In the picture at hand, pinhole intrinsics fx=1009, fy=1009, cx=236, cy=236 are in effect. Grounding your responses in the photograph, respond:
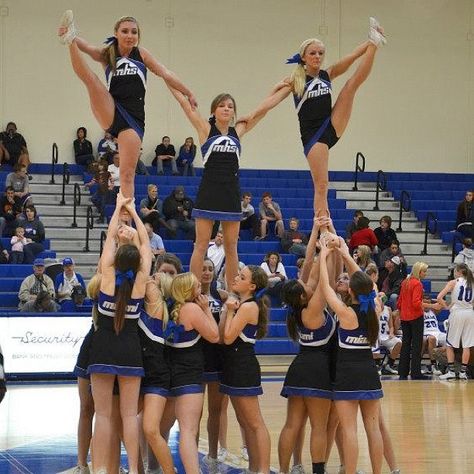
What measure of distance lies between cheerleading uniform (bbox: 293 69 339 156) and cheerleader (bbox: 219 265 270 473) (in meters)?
1.30

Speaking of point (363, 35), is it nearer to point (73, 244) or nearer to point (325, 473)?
point (73, 244)

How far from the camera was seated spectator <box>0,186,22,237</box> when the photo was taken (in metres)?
17.4

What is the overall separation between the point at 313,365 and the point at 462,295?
8.40 metres

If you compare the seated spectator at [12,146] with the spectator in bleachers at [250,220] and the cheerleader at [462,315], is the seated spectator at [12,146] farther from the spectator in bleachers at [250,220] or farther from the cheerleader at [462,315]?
the cheerleader at [462,315]

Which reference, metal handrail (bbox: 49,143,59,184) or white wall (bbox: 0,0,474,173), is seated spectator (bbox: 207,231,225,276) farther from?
white wall (bbox: 0,0,474,173)

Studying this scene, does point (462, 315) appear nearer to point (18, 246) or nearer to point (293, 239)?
point (293, 239)

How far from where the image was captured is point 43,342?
14055 mm

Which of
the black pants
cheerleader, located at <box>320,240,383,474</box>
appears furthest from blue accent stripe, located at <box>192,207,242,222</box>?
the black pants

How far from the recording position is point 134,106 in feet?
25.0

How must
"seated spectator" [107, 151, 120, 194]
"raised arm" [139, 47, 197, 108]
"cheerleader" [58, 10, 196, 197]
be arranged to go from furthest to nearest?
"seated spectator" [107, 151, 120, 194] → "raised arm" [139, 47, 197, 108] → "cheerleader" [58, 10, 196, 197]

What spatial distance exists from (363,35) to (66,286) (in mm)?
10962

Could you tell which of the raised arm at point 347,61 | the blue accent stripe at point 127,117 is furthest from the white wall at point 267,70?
the blue accent stripe at point 127,117

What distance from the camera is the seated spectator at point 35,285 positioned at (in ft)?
49.6

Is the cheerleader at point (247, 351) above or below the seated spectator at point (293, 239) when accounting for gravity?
below
